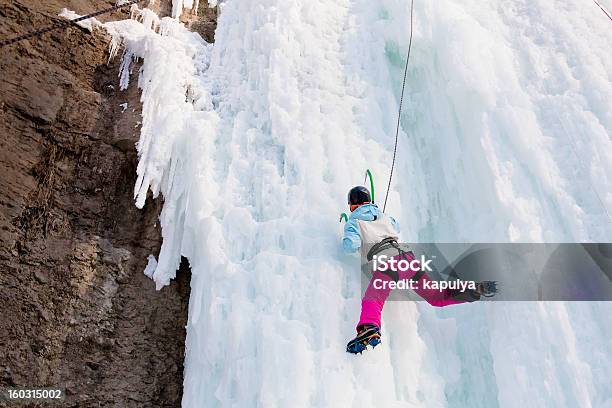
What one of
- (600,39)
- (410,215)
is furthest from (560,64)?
(410,215)

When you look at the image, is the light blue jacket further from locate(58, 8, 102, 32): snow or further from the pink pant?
locate(58, 8, 102, 32): snow

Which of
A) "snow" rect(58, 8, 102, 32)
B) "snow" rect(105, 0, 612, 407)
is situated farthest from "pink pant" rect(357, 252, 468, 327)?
"snow" rect(58, 8, 102, 32)

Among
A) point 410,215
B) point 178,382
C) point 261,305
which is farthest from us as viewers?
point 410,215

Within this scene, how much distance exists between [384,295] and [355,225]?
0.58 metres

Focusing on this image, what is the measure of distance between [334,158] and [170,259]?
66.7 inches

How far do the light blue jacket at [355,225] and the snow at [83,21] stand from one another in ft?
11.7

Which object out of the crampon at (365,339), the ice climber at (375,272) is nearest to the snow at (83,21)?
the ice climber at (375,272)

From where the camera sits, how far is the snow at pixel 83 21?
529cm

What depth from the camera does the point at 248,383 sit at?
3424 mm

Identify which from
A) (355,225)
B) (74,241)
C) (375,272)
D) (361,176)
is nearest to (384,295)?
(375,272)

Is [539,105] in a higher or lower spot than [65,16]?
lower

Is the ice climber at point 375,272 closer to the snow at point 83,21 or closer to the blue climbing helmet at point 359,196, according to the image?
the blue climbing helmet at point 359,196

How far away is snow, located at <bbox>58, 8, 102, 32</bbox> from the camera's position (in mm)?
5285

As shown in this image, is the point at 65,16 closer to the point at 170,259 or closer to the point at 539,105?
the point at 170,259
